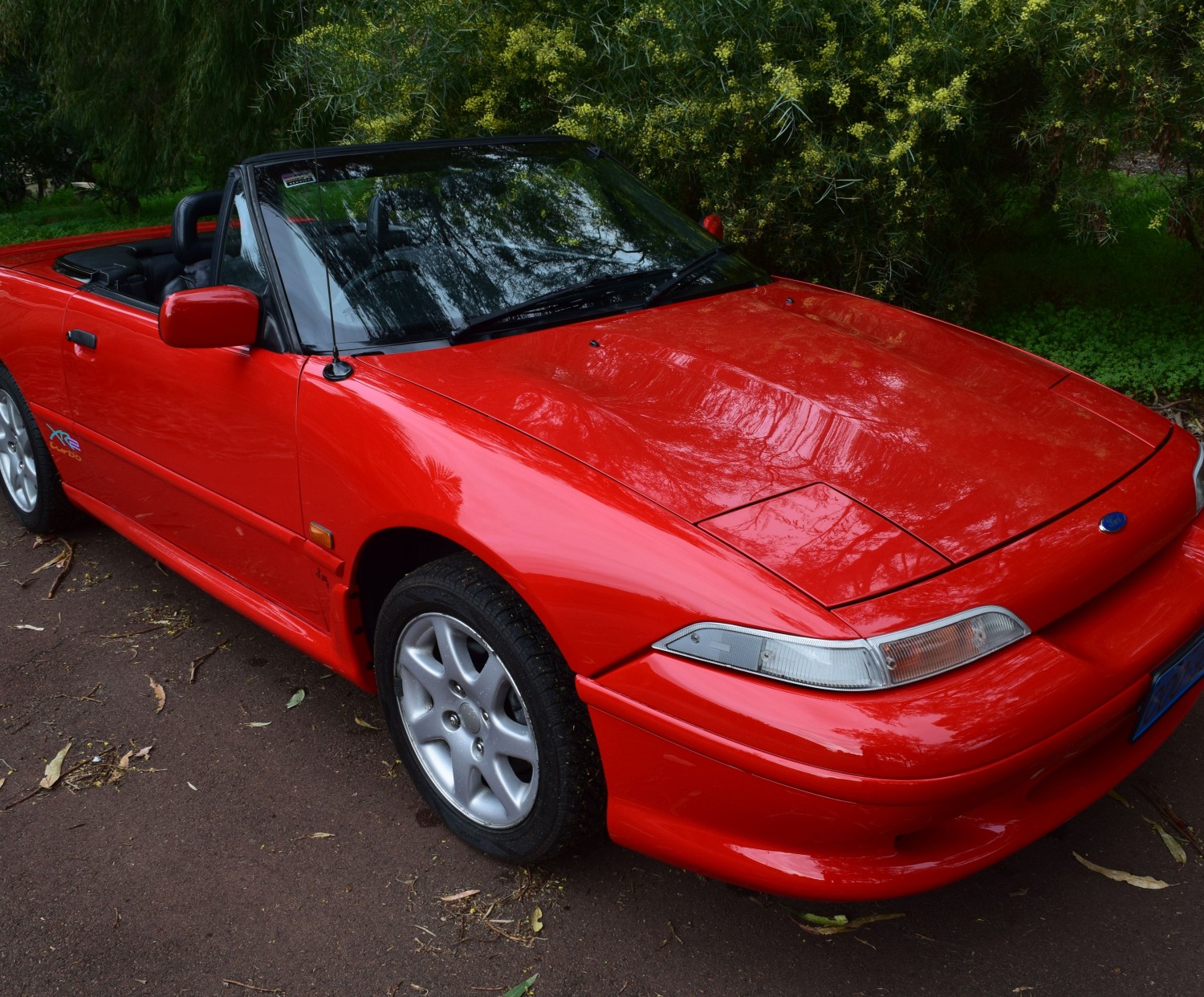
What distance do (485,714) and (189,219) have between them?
230 cm

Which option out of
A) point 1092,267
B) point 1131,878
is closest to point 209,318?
point 1131,878

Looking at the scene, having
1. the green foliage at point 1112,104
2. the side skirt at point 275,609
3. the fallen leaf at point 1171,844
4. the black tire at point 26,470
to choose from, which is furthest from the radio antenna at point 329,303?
the green foliage at point 1112,104

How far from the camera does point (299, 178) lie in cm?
291

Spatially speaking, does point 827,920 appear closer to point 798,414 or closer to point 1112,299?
point 798,414

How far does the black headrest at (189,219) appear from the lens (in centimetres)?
365

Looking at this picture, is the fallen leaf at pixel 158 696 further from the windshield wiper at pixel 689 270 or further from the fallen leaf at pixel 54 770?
the windshield wiper at pixel 689 270

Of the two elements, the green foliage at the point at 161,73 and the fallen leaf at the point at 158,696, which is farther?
the green foliage at the point at 161,73

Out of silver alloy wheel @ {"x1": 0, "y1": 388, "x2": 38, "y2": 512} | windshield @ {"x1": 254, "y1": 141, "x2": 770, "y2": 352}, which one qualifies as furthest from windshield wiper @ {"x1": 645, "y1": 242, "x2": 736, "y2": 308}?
silver alloy wheel @ {"x1": 0, "y1": 388, "x2": 38, "y2": 512}

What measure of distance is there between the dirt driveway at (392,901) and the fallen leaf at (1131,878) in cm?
2

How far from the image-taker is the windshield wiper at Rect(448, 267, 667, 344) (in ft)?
8.79

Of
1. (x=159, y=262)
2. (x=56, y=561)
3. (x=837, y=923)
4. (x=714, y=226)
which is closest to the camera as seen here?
(x=837, y=923)

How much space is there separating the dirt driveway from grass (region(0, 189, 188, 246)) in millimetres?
9170

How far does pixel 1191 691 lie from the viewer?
232cm

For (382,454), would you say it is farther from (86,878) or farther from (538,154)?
(538,154)
